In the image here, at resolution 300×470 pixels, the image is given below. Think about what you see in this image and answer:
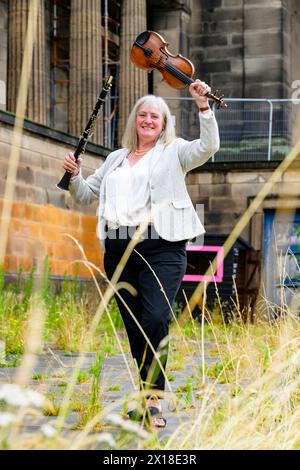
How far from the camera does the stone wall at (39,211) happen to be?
1769cm

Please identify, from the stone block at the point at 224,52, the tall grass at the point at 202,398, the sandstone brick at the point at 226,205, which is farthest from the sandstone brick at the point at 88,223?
the stone block at the point at 224,52

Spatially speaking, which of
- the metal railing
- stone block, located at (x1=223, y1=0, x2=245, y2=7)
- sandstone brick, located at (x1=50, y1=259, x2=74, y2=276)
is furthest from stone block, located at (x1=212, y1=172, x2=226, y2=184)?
stone block, located at (x1=223, y1=0, x2=245, y2=7)

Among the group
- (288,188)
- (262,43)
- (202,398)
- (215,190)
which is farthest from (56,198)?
(202,398)

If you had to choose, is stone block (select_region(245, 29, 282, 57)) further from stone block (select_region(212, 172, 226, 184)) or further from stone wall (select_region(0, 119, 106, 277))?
stone wall (select_region(0, 119, 106, 277))

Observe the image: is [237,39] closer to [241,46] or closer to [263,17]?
[241,46]

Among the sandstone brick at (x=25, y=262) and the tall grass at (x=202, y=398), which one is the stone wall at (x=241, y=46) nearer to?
the sandstone brick at (x=25, y=262)

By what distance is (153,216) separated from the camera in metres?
5.64

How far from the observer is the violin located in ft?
18.8

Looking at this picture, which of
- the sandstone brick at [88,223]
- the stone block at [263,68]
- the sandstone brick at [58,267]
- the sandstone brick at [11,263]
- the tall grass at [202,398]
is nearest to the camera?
the tall grass at [202,398]

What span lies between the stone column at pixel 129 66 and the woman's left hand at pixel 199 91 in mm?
18921

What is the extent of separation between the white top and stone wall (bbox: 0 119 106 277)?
11.5m

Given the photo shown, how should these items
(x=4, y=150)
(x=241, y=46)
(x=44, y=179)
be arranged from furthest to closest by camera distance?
(x=241, y=46), (x=44, y=179), (x=4, y=150)

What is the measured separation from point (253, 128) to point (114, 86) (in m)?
4.21
